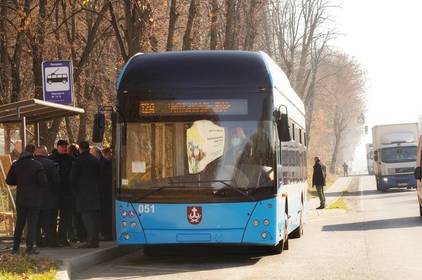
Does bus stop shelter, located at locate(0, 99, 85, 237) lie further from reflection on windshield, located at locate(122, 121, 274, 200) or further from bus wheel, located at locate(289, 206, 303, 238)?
bus wheel, located at locate(289, 206, 303, 238)

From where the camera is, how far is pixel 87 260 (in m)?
13.7

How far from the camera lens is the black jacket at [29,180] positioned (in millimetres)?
13648

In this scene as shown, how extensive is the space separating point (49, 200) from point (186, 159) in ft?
9.25

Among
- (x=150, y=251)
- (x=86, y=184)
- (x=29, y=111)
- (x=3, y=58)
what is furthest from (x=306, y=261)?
(x=3, y=58)

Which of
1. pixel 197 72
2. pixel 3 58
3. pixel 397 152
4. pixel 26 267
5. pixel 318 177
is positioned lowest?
pixel 26 267

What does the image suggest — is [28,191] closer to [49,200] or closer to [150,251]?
[49,200]

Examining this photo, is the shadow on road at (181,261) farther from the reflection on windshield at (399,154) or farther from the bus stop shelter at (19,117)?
the reflection on windshield at (399,154)

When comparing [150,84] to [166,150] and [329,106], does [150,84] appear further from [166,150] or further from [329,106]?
[329,106]

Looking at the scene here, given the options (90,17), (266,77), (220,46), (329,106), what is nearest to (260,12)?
(220,46)

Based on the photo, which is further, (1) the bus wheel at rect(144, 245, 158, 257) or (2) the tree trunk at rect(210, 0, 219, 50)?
(2) the tree trunk at rect(210, 0, 219, 50)

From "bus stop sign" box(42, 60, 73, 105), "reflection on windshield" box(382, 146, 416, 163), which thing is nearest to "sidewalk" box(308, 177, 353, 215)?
"reflection on windshield" box(382, 146, 416, 163)

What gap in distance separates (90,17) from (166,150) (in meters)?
18.5

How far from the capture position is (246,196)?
13.3 metres

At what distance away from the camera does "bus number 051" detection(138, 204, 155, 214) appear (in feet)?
44.0
